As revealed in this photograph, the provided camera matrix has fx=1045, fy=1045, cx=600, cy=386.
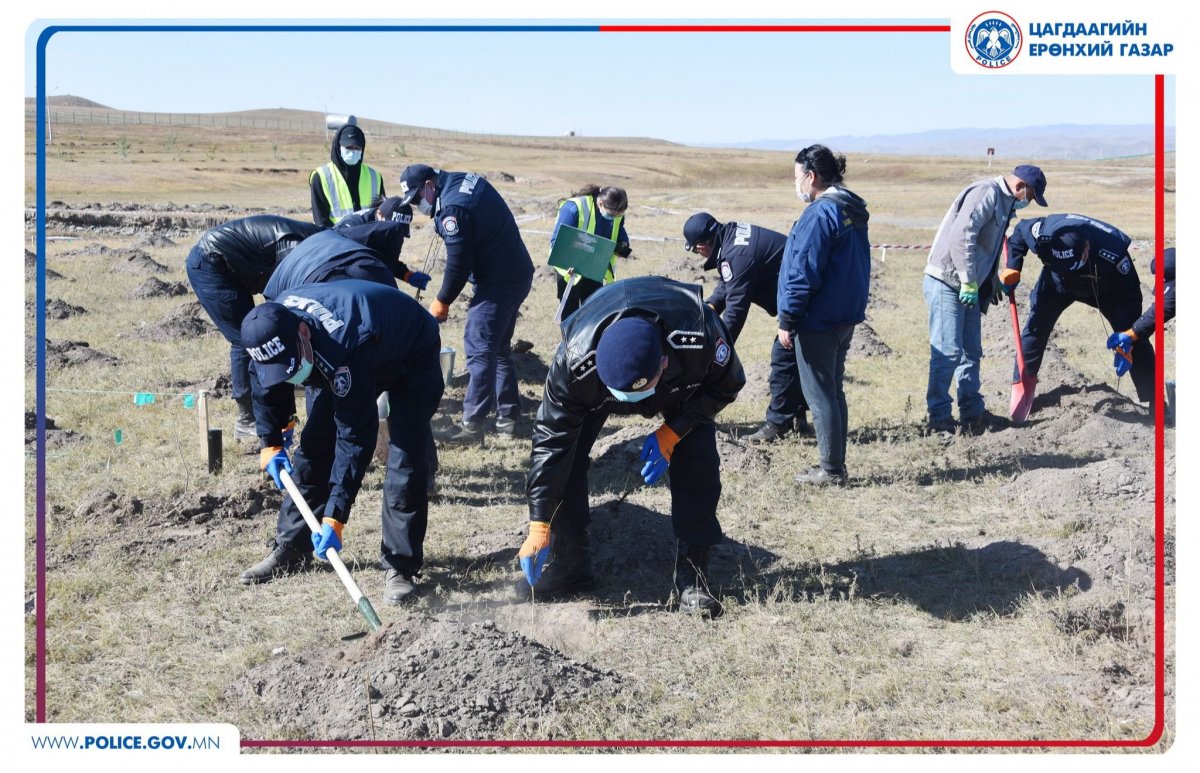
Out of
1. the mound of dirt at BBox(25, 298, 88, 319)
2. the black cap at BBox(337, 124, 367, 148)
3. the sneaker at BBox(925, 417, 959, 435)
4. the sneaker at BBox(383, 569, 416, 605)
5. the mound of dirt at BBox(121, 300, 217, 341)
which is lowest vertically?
the sneaker at BBox(383, 569, 416, 605)

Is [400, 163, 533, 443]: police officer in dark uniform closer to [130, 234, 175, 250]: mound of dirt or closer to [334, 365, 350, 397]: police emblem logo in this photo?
[334, 365, 350, 397]: police emblem logo

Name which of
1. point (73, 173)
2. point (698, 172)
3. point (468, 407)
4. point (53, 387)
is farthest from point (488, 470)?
point (698, 172)

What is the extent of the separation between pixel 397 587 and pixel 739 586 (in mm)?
1656

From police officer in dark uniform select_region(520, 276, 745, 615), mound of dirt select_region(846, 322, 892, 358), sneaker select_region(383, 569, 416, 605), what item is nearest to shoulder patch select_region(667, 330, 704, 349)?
police officer in dark uniform select_region(520, 276, 745, 615)

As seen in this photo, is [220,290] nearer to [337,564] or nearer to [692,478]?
[337,564]

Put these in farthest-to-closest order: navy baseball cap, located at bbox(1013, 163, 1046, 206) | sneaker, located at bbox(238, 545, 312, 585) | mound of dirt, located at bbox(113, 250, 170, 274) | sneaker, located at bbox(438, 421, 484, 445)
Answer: mound of dirt, located at bbox(113, 250, 170, 274), sneaker, located at bbox(438, 421, 484, 445), navy baseball cap, located at bbox(1013, 163, 1046, 206), sneaker, located at bbox(238, 545, 312, 585)

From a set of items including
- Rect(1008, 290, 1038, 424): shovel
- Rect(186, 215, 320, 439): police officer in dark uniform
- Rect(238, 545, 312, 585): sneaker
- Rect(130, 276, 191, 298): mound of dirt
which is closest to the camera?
Rect(238, 545, 312, 585): sneaker

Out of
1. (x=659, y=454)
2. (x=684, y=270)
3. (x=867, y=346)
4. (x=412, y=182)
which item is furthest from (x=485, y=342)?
(x=684, y=270)

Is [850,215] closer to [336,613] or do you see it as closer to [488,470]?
[488,470]

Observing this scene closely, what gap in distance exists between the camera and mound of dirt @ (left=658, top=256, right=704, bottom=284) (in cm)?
1520

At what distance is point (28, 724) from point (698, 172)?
56.4 meters

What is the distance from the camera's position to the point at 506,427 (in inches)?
303

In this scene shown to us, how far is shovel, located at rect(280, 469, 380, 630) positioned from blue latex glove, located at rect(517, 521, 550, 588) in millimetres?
674

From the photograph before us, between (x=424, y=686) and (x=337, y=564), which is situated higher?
(x=337, y=564)
